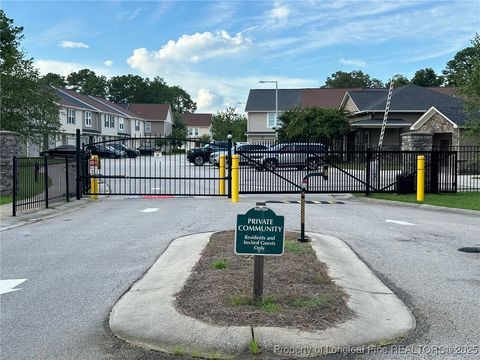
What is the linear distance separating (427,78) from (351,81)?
1339 cm

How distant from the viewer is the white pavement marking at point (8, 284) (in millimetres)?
6664

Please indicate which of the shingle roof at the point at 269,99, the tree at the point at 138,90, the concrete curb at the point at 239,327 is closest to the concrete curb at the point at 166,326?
the concrete curb at the point at 239,327

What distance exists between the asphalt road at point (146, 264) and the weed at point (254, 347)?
0.95m

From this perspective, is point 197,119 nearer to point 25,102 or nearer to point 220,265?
point 25,102

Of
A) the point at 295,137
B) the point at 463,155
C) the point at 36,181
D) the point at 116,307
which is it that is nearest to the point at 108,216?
the point at 36,181

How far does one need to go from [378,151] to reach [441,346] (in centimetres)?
1323

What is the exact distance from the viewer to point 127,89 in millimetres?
125938

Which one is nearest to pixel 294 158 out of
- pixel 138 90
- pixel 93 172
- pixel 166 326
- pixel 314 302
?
pixel 93 172

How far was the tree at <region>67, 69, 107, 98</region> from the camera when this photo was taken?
123 metres

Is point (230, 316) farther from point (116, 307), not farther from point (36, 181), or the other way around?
point (36, 181)

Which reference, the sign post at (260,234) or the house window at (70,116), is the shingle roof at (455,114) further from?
the house window at (70,116)

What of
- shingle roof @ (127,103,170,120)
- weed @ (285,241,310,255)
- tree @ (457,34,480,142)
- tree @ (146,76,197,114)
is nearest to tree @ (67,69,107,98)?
tree @ (146,76,197,114)

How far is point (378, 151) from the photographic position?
57.1 ft

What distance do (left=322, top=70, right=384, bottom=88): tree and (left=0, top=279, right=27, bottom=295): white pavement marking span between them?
89.0m
